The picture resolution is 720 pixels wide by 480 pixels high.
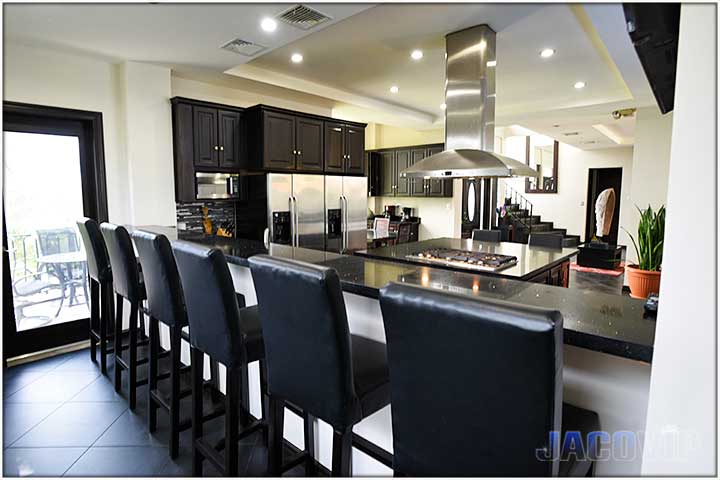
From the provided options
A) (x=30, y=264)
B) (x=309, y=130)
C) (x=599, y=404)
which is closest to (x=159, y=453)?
(x=599, y=404)

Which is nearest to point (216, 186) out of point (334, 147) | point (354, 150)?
point (334, 147)

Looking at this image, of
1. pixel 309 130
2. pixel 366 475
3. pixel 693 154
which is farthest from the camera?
pixel 309 130

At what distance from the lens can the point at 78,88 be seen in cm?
357

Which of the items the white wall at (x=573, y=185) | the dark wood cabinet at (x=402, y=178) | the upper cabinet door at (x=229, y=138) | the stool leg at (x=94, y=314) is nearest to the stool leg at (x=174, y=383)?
the stool leg at (x=94, y=314)

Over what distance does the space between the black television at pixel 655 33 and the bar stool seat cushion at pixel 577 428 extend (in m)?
1.09

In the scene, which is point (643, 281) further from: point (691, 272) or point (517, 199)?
point (517, 199)

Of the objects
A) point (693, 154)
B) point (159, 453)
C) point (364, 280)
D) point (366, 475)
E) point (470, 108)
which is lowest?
point (159, 453)

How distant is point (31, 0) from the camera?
96.3 inches

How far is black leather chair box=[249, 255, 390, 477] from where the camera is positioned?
1227 mm

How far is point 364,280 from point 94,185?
3387 mm

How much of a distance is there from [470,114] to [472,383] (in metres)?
3.02

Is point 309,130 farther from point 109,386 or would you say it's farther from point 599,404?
point 599,404

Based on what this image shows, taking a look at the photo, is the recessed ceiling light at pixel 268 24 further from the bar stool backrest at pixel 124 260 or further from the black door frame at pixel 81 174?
the black door frame at pixel 81 174

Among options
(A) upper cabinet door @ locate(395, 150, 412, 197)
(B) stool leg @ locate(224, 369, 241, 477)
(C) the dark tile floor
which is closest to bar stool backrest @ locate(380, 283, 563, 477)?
(B) stool leg @ locate(224, 369, 241, 477)
